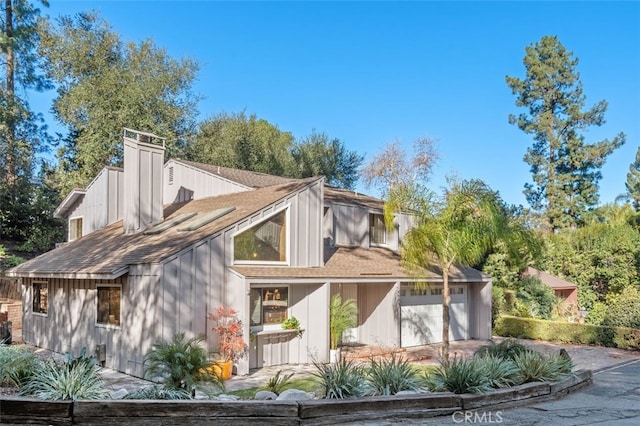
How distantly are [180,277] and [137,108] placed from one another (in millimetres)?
17801

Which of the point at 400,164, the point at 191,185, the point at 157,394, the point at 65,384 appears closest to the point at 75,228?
the point at 191,185

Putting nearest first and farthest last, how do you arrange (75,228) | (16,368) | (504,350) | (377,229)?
(16,368) → (504,350) → (377,229) → (75,228)

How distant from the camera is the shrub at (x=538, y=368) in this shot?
7.68m

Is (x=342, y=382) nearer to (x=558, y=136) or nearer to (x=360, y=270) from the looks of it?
(x=360, y=270)

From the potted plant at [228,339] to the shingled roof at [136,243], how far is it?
1674 mm

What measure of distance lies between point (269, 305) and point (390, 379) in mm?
5629

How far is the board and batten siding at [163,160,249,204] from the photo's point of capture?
635 inches

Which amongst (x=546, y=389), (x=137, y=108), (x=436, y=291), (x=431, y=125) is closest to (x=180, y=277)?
(x=546, y=389)

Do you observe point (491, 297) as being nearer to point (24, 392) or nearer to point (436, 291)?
point (436, 291)

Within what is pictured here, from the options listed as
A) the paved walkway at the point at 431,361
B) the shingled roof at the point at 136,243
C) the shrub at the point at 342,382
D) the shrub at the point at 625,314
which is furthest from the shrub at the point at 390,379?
the shrub at the point at 625,314

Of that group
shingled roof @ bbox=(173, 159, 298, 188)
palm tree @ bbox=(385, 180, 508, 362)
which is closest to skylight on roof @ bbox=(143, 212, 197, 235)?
shingled roof @ bbox=(173, 159, 298, 188)

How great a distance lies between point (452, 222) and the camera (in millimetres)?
12312

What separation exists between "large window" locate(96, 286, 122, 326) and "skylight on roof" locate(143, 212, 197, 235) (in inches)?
75.2

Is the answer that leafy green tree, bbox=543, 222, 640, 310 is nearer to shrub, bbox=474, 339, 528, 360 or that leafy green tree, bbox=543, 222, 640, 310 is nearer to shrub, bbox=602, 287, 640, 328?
shrub, bbox=602, 287, 640, 328
